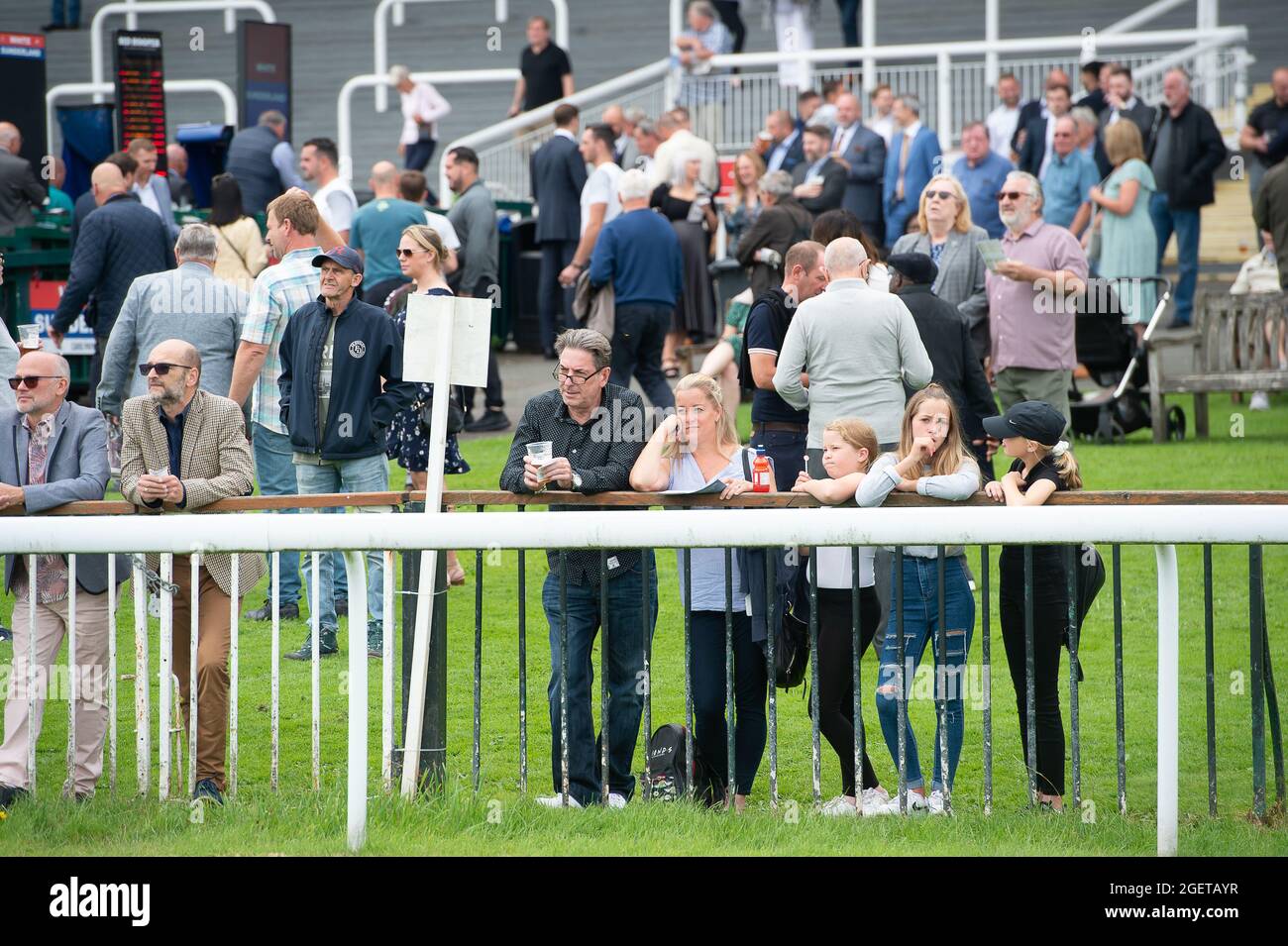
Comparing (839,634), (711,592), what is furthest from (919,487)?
(711,592)

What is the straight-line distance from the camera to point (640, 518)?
199 inches

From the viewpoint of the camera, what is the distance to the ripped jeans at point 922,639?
6.29 meters

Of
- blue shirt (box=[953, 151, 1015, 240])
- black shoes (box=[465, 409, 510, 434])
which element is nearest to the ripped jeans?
black shoes (box=[465, 409, 510, 434])

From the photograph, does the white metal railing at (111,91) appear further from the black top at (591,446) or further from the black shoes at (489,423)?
the black top at (591,446)

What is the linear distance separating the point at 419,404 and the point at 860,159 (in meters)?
8.19

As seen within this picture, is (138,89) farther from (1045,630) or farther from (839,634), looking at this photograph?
(1045,630)

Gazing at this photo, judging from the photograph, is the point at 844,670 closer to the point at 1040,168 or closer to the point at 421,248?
the point at 421,248

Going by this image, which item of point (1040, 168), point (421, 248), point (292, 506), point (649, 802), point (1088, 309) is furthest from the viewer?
point (1040, 168)

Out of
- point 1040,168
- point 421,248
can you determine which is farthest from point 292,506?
point 1040,168

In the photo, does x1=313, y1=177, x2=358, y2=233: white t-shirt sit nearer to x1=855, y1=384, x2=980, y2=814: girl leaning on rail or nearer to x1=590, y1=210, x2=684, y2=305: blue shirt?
x1=590, y1=210, x2=684, y2=305: blue shirt

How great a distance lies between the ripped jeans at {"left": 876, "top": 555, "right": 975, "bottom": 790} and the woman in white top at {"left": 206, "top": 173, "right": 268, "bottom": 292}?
6968 millimetres

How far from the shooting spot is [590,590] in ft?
21.4

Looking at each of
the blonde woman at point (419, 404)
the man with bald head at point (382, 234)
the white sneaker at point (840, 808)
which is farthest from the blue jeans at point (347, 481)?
the man with bald head at point (382, 234)
